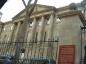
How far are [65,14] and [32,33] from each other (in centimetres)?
3349

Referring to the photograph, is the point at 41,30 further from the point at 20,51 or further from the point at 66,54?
the point at 66,54

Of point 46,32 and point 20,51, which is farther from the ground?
point 46,32

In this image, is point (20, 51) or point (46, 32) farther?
point (46, 32)

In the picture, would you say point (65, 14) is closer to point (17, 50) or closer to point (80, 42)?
point (80, 42)

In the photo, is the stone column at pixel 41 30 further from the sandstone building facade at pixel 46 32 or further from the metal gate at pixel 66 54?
the metal gate at pixel 66 54

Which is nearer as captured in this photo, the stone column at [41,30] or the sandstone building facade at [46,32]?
the sandstone building facade at [46,32]

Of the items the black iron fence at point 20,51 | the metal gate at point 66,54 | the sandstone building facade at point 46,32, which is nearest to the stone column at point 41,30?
the sandstone building facade at point 46,32

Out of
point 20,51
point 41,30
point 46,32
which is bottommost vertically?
point 20,51

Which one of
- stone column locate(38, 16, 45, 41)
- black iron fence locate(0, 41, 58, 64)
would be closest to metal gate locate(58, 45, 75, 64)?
black iron fence locate(0, 41, 58, 64)

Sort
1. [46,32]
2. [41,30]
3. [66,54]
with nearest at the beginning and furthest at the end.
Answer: [66,54]
[46,32]
[41,30]

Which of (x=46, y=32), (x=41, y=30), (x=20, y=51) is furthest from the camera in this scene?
(x=41, y=30)

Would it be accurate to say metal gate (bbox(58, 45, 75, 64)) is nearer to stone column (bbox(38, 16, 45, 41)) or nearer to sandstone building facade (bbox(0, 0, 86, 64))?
sandstone building facade (bbox(0, 0, 86, 64))

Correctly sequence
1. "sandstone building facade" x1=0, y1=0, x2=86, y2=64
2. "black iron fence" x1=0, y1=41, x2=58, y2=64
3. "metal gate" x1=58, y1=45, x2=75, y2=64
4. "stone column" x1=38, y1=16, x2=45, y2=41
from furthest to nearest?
"stone column" x1=38, y1=16, x2=45, y2=41, "black iron fence" x1=0, y1=41, x2=58, y2=64, "sandstone building facade" x1=0, y1=0, x2=86, y2=64, "metal gate" x1=58, y1=45, x2=75, y2=64

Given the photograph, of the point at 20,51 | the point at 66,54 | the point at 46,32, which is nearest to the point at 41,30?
the point at 46,32
